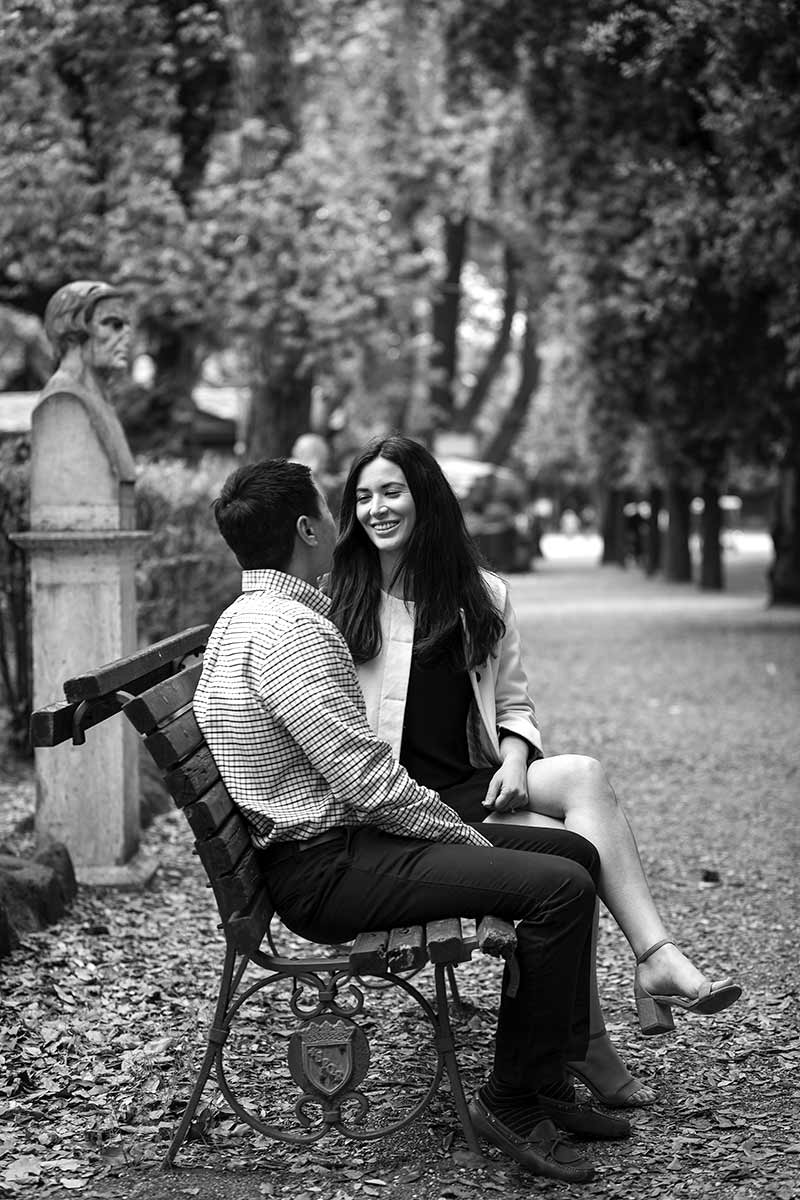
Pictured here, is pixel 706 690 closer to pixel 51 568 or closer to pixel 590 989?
pixel 51 568

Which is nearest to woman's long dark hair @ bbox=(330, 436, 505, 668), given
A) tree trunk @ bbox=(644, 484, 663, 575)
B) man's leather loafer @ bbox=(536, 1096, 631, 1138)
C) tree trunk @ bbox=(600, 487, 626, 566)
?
man's leather loafer @ bbox=(536, 1096, 631, 1138)

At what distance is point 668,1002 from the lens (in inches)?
155

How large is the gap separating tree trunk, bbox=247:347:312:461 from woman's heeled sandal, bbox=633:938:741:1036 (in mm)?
11961

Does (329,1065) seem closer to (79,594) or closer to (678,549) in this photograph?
(79,594)

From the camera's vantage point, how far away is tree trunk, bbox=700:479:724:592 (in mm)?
27641

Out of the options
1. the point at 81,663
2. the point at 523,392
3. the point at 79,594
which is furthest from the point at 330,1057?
the point at 523,392

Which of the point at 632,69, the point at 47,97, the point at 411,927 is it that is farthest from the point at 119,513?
the point at 47,97

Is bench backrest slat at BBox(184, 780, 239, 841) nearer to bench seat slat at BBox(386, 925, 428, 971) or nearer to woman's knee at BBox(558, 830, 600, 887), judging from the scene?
bench seat slat at BBox(386, 925, 428, 971)

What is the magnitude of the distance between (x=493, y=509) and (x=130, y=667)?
36.0m

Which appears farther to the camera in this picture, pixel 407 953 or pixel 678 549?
pixel 678 549

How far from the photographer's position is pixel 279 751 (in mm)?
3855

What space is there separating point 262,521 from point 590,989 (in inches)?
55.2

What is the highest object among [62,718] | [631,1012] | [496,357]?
[496,357]

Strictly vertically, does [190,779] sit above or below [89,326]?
below
